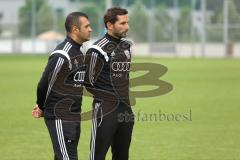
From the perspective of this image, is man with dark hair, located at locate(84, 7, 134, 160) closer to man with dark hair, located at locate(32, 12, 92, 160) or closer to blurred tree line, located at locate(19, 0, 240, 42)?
man with dark hair, located at locate(32, 12, 92, 160)

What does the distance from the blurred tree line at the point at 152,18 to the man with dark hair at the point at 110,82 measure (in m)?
64.7

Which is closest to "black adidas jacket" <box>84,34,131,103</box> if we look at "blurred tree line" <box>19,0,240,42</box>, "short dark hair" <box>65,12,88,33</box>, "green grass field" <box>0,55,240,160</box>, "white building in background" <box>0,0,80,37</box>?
"short dark hair" <box>65,12,88,33</box>

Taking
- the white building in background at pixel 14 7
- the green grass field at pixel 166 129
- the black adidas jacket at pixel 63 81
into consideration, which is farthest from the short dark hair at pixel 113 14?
the white building in background at pixel 14 7

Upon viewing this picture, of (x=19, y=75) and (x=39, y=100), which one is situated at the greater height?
(x=39, y=100)

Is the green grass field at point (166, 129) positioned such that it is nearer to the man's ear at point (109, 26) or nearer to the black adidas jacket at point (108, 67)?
the black adidas jacket at point (108, 67)

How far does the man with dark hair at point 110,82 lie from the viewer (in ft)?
25.8

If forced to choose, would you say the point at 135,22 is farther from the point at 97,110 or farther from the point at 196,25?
the point at 97,110

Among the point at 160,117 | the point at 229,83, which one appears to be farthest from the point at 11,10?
the point at 160,117

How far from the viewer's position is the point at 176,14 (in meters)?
78.2

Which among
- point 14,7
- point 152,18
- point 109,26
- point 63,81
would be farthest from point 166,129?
point 14,7

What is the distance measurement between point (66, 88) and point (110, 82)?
51cm

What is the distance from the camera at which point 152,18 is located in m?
79.0

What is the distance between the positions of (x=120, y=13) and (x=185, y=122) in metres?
9.48

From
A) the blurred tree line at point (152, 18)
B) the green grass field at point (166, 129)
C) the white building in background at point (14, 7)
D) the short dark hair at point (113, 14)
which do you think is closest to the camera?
the short dark hair at point (113, 14)
